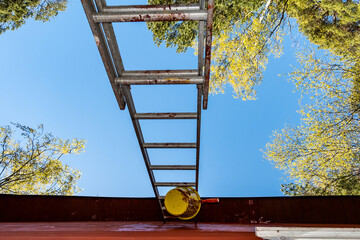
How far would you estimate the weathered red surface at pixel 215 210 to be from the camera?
19.0 feet

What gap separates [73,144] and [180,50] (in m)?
8.31

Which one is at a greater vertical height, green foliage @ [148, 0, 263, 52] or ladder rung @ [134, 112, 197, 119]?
green foliage @ [148, 0, 263, 52]

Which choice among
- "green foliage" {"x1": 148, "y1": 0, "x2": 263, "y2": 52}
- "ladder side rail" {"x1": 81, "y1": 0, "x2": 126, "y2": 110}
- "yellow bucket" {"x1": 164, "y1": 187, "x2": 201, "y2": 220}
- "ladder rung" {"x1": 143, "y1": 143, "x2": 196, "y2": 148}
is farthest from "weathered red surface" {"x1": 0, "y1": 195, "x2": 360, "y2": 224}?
"green foliage" {"x1": 148, "y1": 0, "x2": 263, "y2": 52}

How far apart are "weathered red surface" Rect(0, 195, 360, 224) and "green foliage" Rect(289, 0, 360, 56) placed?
7.94 metres

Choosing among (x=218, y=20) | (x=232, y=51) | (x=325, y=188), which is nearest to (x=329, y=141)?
(x=325, y=188)

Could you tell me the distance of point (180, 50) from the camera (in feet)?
36.5

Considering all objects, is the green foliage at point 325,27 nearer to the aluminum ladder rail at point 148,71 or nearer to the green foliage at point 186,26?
the green foliage at point 186,26

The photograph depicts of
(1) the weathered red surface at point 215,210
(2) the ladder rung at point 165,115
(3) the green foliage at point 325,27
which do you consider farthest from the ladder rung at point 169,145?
(3) the green foliage at point 325,27

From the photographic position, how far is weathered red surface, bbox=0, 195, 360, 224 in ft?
19.0

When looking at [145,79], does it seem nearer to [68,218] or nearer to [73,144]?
[68,218]

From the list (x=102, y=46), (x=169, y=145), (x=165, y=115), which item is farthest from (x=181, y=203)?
(x=102, y=46)

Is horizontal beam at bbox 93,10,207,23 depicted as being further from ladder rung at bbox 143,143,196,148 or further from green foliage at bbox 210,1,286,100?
green foliage at bbox 210,1,286,100

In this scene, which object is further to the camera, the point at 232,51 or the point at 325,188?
the point at 232,51

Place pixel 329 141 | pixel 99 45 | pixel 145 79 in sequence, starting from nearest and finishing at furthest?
pixel 99 45 → pixel 145 79 → pixel 329 141
